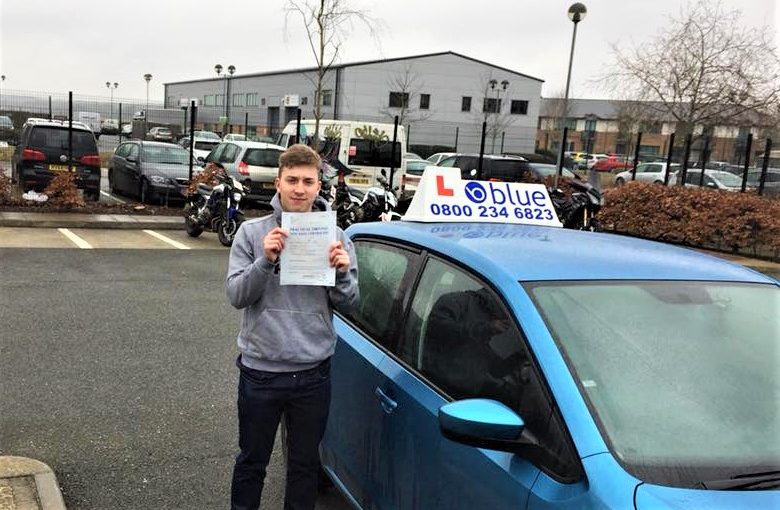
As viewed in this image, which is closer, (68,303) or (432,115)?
(68,303)

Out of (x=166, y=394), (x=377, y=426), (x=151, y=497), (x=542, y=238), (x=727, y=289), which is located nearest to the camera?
(x=727, y=289)

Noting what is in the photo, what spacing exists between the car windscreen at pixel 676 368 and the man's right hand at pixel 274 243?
0.89m

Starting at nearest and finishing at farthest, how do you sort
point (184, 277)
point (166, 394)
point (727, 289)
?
point (727, 289), point (166, 394), point (184, 277)

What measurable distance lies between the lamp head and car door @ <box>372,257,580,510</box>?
14816 millimetres

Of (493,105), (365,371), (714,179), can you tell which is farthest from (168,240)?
(493,105)

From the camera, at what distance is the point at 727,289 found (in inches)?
96.4

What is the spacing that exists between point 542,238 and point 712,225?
11.4 metres

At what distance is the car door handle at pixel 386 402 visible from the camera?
2.54m

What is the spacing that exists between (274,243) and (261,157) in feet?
43.8

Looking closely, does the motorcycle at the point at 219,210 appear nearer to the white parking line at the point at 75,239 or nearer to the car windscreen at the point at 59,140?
the white parking line at the point at 75,239

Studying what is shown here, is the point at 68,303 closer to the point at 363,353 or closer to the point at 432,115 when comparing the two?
the point at 363,353

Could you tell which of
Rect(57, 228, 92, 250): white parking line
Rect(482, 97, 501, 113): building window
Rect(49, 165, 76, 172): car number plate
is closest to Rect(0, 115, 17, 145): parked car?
Rect(49, 165, 76, 172): car number plate

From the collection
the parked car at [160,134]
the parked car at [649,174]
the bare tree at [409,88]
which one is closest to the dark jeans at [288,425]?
the parked car at [649,174]

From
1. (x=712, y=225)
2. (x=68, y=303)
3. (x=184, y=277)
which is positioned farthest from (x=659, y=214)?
(x=68, y=303)
